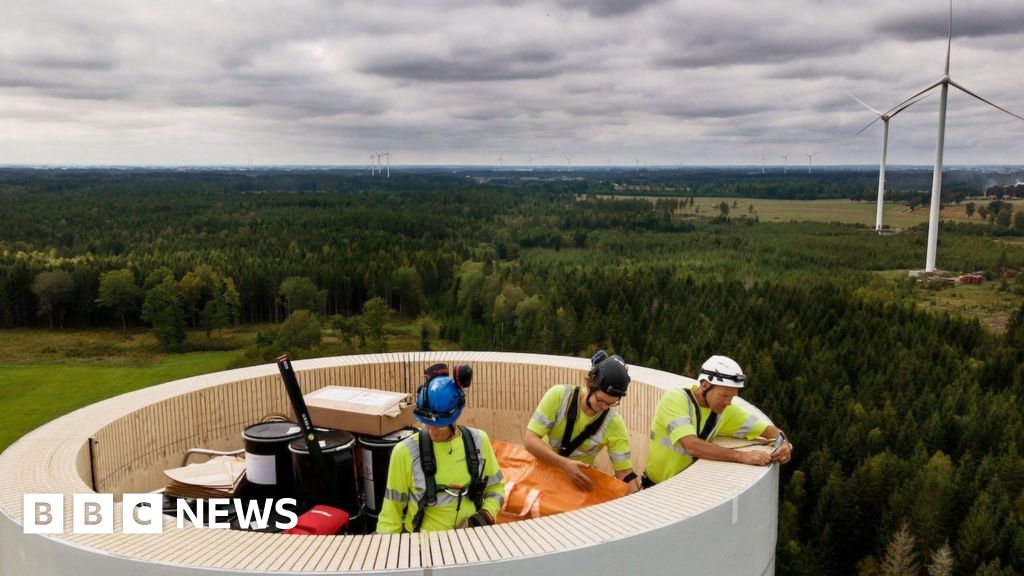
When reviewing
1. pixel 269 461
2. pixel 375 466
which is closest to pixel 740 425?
pixel 375 466

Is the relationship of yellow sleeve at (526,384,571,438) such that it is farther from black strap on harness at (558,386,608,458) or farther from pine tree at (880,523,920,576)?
pine tree at (880,523,920,576)

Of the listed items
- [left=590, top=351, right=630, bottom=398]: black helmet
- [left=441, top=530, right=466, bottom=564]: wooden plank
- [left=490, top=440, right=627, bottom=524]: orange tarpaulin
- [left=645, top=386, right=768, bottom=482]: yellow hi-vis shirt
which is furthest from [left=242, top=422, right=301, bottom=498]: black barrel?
[left=645, top=386, right=768, bottom=482]: yellow hi-vis shirt

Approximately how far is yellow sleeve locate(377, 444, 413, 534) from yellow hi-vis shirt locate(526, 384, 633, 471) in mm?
2427

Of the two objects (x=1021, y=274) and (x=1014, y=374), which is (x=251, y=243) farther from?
(x=1021, y=274)

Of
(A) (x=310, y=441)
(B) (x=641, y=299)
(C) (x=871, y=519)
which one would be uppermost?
(A) (x=310, y=441)

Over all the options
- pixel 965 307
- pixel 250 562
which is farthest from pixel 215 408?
pixel 965 307

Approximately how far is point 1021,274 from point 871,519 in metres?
134

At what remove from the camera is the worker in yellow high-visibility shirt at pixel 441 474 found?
793 centimetres

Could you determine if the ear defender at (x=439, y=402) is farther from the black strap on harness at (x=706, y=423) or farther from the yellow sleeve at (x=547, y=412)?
the black strap on harness at (x=706, y=423)

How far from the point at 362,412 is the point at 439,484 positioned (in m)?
3.90

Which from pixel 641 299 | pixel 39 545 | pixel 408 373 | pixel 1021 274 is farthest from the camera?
pixel 1021 274

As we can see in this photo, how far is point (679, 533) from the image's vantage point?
8.65m

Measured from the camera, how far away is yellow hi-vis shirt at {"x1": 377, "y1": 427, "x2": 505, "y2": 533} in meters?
8.09

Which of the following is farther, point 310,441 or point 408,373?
point 408,373
